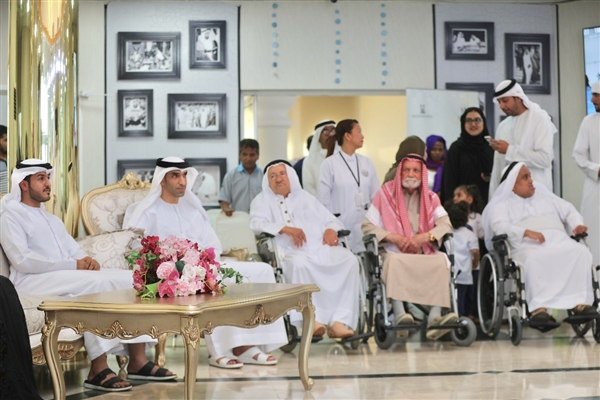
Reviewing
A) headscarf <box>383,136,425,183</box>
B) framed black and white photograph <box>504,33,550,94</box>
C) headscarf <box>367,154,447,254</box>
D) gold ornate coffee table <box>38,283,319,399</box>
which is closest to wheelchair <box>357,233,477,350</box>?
headscarf <box>367,154,447,254</box>

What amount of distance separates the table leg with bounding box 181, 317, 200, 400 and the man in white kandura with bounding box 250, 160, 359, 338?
98.2 inches

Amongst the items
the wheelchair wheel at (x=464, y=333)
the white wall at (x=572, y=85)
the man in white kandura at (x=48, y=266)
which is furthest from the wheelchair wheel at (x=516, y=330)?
the white wall at (x=572, y=85)

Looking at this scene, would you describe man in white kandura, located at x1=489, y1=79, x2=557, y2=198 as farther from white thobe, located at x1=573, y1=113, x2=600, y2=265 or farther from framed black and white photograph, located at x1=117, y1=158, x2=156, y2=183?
framed black and white photograph, located at x1=117, y1=158, x2=156, y2=183

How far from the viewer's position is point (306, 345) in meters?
4.76

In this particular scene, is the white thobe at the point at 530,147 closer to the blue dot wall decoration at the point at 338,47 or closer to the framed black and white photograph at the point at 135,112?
the blue dot wall decoration at the point at 338,47

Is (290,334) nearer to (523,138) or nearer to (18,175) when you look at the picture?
(18,175)

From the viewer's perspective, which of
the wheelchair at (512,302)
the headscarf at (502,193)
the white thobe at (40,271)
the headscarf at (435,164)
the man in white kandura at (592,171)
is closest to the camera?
the white thobe at (40,271)

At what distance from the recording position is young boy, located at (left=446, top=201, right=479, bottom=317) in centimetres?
698

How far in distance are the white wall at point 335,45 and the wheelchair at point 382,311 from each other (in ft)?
11.3

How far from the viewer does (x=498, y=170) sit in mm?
7531

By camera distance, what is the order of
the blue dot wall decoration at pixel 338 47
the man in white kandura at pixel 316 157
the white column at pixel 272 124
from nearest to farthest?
the man in white kandura at pixel 316 157, the blue dot wall decoration at pixel 338 47, the white column at pixel 272 124

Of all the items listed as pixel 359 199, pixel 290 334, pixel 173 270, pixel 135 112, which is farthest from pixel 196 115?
pixel 173 270

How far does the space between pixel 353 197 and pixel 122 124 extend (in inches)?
124

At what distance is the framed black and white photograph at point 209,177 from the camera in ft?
30.8
